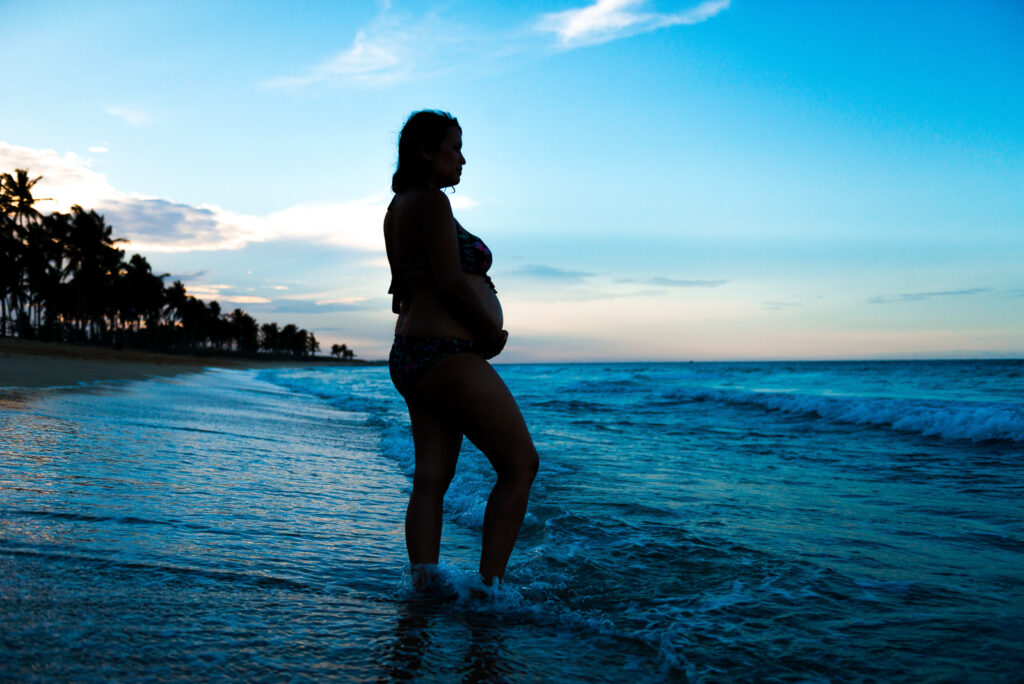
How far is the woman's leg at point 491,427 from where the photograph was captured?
2.27m

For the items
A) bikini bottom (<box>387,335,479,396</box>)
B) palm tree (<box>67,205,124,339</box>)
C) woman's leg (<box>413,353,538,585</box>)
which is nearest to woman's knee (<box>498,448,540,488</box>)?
woman's leg (<box>413,353,538,585</box>)

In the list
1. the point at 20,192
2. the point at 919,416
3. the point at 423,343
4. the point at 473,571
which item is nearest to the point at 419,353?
the point at 423,343

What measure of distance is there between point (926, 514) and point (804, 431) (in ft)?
22.7

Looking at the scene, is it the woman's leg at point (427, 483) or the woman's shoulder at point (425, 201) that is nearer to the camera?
the woman's shoulder at point (425, 201)

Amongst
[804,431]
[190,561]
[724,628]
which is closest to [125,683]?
[190,561]

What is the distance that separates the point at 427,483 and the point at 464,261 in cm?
87

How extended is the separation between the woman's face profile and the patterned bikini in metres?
0.20

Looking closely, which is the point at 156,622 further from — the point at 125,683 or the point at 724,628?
the point at 724,628

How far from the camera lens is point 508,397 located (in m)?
2.37

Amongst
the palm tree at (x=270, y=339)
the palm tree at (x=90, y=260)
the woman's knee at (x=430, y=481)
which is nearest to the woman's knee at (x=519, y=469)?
the woman's knee at (x=430, y=481)

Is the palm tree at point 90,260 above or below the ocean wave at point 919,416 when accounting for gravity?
above

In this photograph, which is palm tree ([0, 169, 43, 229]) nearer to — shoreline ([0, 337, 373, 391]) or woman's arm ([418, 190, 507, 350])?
shoreline ([0, 337, 373, 391])

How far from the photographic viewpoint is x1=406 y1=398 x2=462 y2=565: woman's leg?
2.44 meters

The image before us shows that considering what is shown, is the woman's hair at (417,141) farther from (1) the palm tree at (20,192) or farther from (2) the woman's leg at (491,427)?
(1) the palm tree at (20,192)
